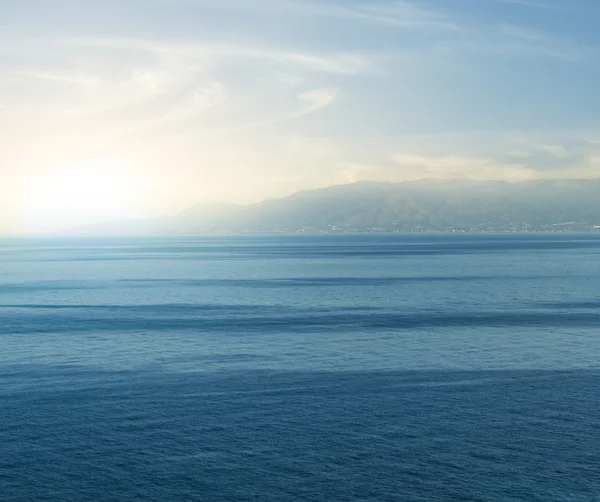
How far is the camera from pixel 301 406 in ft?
188

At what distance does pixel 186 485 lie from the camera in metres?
41.7

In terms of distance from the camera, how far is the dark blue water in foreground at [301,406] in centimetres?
4225

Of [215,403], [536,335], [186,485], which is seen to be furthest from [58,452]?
[536,335]

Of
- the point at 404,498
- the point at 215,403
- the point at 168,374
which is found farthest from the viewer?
the point at 168,374

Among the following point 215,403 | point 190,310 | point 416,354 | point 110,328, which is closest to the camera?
point 215,403

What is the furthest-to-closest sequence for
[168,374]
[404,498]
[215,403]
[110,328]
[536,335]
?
[110,328]
[536,335]
[168,374]
[215,403]
[404,498]

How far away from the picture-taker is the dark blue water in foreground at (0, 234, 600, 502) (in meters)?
42.2

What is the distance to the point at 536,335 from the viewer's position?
91500 mm

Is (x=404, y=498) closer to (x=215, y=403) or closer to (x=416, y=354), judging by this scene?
(x=215, y=403)

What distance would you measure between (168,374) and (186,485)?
2818cm

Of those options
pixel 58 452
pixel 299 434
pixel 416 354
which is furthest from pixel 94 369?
pixel 416 354

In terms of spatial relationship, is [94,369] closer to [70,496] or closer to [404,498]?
[70,496]

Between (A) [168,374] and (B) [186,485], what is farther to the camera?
(A) [168,374]

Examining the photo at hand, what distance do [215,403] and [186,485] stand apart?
16.7 m
